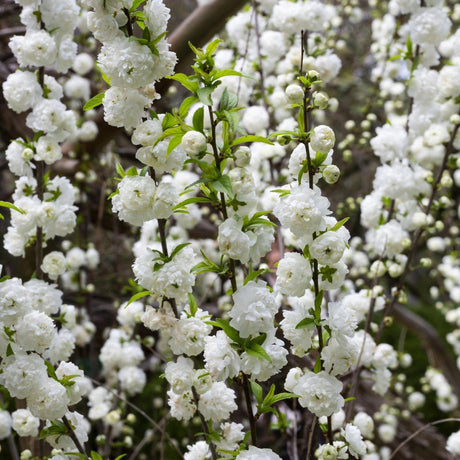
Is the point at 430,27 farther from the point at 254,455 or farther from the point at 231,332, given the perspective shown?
the point at 254,455

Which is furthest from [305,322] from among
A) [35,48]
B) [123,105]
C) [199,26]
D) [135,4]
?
[199,26]

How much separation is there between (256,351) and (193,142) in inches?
13.0

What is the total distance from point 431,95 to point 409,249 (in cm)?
50

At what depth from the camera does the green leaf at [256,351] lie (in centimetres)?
80

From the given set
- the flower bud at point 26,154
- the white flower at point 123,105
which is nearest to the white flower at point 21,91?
the flower bud at point 26,154

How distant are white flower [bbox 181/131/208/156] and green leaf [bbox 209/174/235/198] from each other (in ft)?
0.17

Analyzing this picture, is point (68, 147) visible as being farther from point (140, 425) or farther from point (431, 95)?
point (140, 425)

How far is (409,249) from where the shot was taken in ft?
5.76

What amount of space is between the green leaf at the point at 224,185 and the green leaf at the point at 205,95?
0.36 ft

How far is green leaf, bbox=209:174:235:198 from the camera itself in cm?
78

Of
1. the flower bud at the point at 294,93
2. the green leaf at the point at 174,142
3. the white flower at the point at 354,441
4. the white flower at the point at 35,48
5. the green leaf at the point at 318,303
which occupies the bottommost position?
the white flower at the point at 354,441

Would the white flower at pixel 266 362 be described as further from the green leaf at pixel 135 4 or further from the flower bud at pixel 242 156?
the green leaf at pixel 135 4

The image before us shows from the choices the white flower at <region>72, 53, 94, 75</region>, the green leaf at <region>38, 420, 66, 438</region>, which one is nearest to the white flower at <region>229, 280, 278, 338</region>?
the green leaf at <region>38, 420, 66, 438</region>

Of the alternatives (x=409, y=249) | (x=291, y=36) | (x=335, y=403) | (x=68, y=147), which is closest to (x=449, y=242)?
(x=409, y=249)
